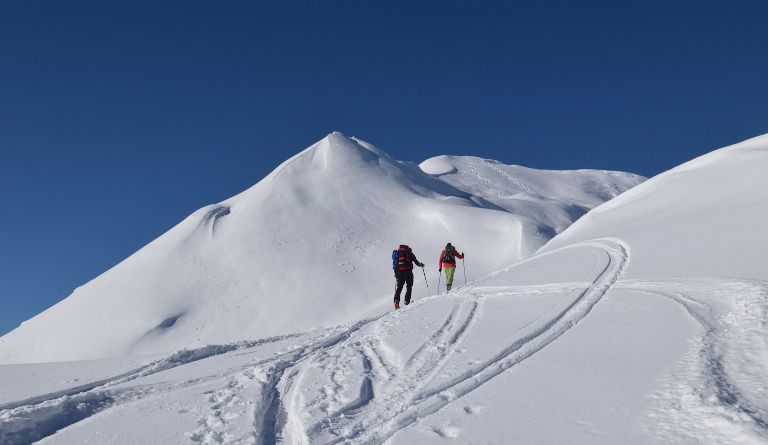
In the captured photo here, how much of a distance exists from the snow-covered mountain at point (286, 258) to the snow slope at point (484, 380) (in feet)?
74.4

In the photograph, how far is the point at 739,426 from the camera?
12.0 ft

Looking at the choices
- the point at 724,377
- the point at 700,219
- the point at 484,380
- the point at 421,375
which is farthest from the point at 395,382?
the point at 700,219

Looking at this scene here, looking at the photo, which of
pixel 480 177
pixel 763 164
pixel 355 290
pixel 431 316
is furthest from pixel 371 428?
pixel 480 177

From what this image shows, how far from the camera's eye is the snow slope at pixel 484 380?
4.12m

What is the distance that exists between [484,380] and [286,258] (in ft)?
126

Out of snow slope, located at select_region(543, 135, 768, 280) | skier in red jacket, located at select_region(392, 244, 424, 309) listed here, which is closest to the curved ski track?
snow slope, located at select_region(543, 135, 768, 280)

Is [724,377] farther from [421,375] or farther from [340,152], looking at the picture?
[340,152]

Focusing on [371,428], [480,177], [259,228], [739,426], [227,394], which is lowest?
[739,426]

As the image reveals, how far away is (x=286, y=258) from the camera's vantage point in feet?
140

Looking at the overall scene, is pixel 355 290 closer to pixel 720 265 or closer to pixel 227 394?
pixel 720 265

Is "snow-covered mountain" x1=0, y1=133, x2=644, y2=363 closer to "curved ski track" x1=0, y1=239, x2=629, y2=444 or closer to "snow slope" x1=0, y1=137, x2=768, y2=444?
"snow slope" x1=0, y1=137, x2=768, y2=444

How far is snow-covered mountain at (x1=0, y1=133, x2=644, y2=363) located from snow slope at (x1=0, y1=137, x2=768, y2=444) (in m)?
22.7

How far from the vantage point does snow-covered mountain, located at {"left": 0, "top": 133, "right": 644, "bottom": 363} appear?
35.1m

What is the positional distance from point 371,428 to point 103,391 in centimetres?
Answer: 364
